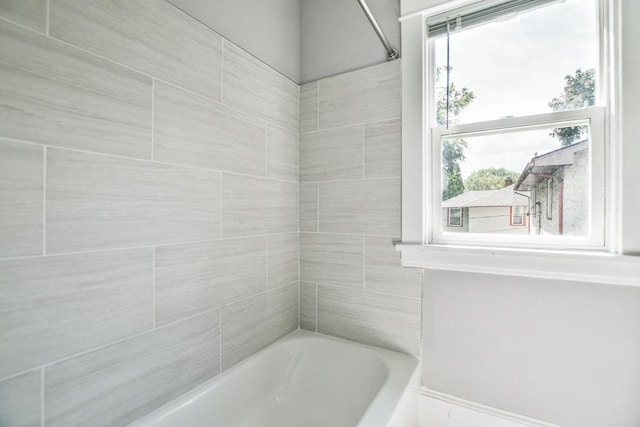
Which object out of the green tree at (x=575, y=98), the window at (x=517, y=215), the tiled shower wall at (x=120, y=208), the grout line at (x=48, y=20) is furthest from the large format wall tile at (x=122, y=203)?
the green tree at (x=575, y=98)

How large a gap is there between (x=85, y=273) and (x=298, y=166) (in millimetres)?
1164

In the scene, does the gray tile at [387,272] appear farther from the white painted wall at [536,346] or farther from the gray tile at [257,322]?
the gray tile at [257,322]

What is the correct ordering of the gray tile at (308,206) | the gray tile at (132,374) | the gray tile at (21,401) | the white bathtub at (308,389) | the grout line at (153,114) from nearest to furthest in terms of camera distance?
1. the gray tile at (21,401)
2. the gray tile at (132,374)
3. the grout line at (153,114)
4. the white bathtub at (308,389)
5. the gray tile at (308,206)

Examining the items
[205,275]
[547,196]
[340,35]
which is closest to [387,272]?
[547,196]

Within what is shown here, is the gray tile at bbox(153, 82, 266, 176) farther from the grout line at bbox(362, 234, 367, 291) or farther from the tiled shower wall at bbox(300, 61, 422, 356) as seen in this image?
the grout line at bbox(362, 234, 367, 291)

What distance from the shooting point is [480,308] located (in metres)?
1.34

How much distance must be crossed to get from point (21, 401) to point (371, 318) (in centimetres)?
133

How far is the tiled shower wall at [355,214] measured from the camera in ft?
4.92

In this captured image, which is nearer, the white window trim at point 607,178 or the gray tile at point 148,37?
the gray tile at point 148,37

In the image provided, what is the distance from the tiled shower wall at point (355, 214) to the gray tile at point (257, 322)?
4.4 inches

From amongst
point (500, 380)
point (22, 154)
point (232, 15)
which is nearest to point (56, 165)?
point (22, 154)

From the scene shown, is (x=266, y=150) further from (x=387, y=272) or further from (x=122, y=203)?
(x=387, y=272)

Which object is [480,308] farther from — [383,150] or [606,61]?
[606,61]

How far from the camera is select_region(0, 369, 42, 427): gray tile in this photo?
2.35 feet
